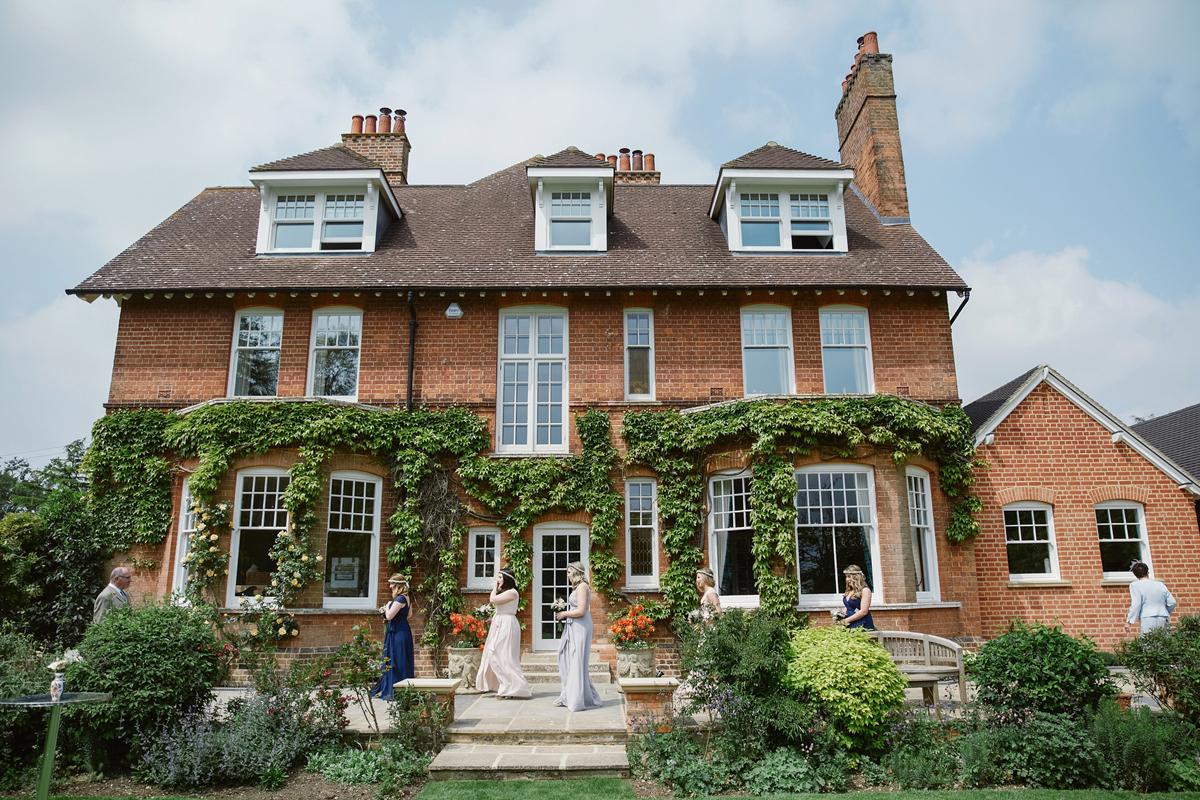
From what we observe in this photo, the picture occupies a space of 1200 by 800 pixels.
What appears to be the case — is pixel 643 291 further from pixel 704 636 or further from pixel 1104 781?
pixel 1104 781

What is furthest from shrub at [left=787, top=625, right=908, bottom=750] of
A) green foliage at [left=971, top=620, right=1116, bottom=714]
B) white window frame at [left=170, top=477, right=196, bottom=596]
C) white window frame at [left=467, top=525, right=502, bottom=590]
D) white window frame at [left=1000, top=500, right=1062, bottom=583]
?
white window frame at [left=170, top=477, right=196, bottom=596]

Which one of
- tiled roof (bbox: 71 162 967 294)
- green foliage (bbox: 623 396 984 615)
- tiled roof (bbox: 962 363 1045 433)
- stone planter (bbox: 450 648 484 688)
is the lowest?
stone planter (bbox: 450 648 484 688)


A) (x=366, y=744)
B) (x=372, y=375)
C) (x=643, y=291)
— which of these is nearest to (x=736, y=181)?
(x=643, y=291)

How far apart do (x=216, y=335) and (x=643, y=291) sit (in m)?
8.61

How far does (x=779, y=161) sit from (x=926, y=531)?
8364mm

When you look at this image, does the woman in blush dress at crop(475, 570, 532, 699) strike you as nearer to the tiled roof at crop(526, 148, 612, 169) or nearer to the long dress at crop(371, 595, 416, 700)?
the long dress at crop(371, 595, 416, 700)

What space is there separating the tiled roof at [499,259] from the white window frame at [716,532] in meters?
3.75

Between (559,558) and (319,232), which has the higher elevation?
(319,232)

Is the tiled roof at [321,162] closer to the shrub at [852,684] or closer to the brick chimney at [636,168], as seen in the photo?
the brick chimney at [636,168]

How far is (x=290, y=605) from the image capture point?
42.1 feet

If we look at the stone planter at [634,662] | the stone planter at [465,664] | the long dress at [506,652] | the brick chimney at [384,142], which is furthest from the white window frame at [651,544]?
the brick chimney at [384,142]

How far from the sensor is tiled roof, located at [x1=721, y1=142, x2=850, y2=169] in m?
16.2

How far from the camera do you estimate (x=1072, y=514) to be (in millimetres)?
14523

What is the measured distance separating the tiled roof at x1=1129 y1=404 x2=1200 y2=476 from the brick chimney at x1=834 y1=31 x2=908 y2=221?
29.0ft
